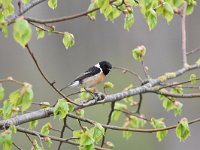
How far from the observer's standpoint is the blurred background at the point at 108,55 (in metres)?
14.4

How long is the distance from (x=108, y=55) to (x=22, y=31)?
13347 millimetres

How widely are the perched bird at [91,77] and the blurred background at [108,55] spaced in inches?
313

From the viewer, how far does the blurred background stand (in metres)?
14.4

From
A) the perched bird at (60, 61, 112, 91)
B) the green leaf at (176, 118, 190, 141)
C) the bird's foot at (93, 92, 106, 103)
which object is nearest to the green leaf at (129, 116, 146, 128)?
the bird's foot at (93, 92, 106, 103)

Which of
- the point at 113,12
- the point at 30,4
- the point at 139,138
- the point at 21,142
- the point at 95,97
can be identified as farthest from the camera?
the point at 139,138

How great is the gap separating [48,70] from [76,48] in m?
1.07

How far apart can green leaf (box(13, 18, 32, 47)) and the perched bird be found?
282 centimetres

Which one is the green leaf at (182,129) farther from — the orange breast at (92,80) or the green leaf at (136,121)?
the orange breast at (92,80)

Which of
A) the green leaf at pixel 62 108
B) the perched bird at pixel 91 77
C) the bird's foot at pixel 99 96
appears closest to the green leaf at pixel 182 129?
Result: the green leaf at pixel 62 108

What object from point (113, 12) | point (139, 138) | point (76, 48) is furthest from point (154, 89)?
point (76, 48)

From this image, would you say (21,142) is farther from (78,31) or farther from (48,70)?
(78,31)

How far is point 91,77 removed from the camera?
560cm

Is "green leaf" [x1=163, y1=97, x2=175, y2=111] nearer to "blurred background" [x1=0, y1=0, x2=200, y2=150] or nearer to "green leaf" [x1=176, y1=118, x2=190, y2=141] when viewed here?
"green leaf" [x1=176, y1=118, x2=190, y2=141]

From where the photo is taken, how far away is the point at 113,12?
3.39 metres
